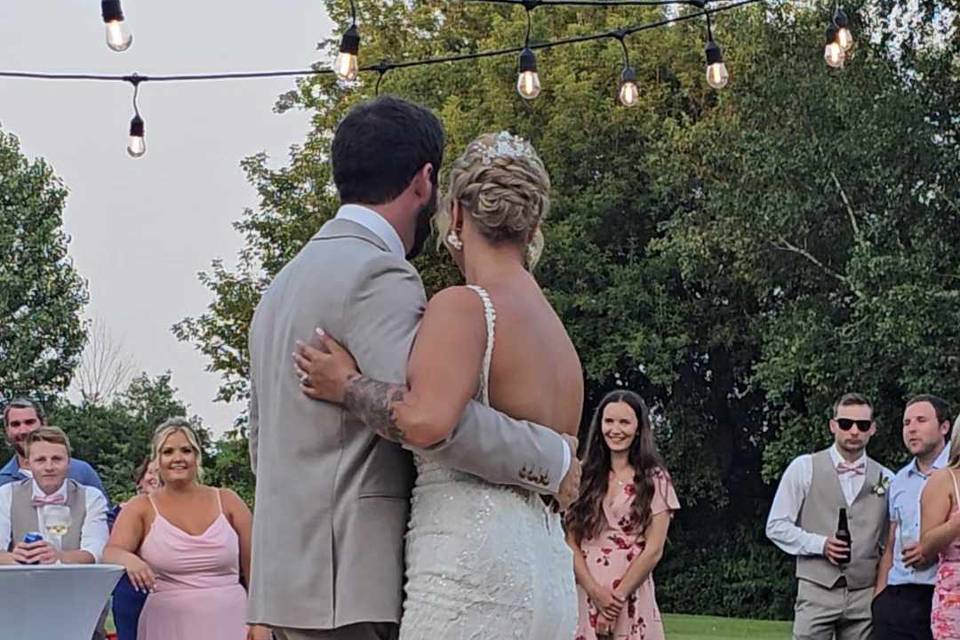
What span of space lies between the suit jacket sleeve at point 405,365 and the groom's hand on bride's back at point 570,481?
11 cm

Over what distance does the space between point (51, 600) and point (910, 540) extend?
14.4 ft

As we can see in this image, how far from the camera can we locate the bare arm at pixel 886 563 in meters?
6.41

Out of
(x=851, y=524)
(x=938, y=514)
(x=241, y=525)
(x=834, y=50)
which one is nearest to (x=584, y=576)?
(x=938, y=514)

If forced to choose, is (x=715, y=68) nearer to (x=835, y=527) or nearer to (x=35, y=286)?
(x=835, y=527)

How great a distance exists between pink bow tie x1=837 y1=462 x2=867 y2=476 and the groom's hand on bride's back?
4.44 m

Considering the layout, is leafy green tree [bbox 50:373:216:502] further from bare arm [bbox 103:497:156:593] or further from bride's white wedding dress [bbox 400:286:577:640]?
bride's white wedding dress [bbox 400:286:577:640]

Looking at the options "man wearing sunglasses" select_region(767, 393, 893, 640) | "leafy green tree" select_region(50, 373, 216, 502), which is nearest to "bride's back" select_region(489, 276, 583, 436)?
"man wearing sunglasses" select_region(767, 393, 893, 640)

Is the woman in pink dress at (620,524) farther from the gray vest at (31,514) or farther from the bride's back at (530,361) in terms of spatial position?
the bride's back at (530,361)

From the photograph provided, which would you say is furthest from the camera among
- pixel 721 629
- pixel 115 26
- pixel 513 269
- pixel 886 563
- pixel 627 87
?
pixel 721 629

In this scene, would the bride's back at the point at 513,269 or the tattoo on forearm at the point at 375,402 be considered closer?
the tattoo on forearm at the point at 375,402

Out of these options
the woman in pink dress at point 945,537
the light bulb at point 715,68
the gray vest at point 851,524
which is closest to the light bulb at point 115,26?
the light bulb at point 715,68

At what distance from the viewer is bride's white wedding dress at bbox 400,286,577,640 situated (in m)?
2.43

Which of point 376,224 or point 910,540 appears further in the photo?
point 910,540

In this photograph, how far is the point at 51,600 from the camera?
8.82ft
